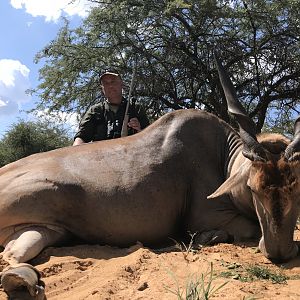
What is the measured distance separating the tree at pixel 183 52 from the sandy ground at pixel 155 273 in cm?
863

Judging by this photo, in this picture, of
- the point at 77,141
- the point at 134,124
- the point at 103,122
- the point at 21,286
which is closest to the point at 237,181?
the point at 21,286

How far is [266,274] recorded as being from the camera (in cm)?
296

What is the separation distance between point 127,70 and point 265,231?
952 cm

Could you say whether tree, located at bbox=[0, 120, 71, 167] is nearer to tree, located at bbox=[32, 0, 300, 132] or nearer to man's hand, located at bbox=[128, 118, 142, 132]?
tree, located at bbox=[32, 0, 300, 132]

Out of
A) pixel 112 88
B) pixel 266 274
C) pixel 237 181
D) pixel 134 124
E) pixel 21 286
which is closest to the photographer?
pixel 21 286

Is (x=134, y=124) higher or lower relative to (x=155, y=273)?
higher

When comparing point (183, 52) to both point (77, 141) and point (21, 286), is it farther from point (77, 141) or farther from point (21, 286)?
point (21, 286)

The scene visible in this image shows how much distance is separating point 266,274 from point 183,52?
404 inches

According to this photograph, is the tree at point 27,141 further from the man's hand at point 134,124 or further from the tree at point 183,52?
the man's hand at point 134,124

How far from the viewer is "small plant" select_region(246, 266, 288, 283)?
288cm

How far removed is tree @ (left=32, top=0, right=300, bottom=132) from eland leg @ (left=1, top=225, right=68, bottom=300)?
27.6 feet

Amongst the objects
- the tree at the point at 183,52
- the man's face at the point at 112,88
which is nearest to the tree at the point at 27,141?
the tree at the point at 183,52

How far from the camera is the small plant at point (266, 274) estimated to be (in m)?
2.88

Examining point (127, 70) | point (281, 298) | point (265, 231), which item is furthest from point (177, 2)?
point (281, 298)
